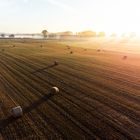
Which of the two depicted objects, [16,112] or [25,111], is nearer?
[16,112]

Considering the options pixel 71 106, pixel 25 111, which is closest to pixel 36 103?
pixel 25 111

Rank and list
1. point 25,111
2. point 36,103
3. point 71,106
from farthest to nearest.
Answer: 1. point 36,103
2. point 71,106
3. point 25,111

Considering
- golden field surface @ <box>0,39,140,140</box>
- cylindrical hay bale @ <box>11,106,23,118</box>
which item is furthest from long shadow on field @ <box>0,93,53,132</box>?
cylindrical hay bale @ <box>11,106,23,118</box>

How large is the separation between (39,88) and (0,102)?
3.57 metres

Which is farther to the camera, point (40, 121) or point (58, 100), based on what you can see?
point (58, 100)

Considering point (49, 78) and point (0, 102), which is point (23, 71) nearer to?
point (49, 78)

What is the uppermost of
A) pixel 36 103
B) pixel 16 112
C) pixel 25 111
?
pixel 16 112

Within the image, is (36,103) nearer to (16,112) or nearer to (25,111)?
(25,111)

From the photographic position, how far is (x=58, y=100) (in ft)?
43.3

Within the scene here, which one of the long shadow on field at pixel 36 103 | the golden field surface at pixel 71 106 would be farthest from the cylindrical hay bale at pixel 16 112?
the long shadow on field at pixel 36 103

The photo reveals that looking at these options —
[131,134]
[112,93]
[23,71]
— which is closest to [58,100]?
[112,93]

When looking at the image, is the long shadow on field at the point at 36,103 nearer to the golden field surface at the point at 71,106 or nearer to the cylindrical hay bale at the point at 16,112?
the golden field surface at the point at 71,106

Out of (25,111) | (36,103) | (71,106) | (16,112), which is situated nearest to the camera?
(16,112)

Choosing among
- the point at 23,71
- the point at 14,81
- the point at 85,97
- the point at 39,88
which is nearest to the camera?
the point at 85,97
